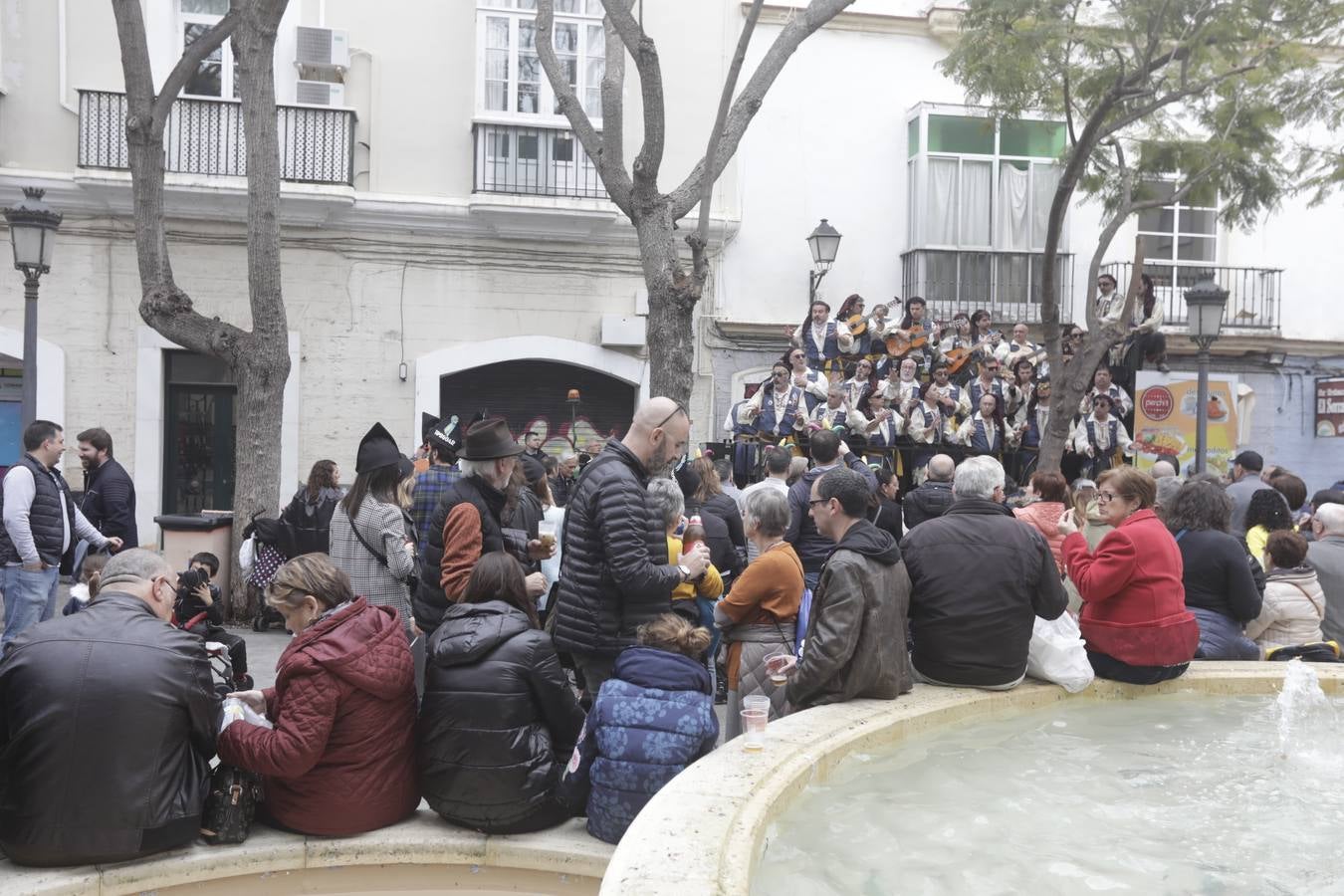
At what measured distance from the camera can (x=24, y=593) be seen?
8.15 m

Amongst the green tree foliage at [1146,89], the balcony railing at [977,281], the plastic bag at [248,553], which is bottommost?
the plastic bag at [248,553]

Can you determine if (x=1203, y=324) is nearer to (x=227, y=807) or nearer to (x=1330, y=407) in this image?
(x=1330, y=407)

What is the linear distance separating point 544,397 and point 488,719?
12.4 meters

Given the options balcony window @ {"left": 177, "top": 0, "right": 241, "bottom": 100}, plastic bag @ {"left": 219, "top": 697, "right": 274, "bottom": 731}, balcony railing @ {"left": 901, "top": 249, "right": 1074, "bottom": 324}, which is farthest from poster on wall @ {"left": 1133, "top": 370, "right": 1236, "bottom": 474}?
plastic bag @ {"left": 219, "top": 697, "right": 274, "bottom": 731}

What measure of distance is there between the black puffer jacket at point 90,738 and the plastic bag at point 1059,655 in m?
3.69

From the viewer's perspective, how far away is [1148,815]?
4.46 meters

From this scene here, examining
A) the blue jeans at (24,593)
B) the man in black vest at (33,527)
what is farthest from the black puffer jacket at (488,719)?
the blue jeans at (24,593)

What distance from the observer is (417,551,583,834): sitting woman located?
4.29 metres

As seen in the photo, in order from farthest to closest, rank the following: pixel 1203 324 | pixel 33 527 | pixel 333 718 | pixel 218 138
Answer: pixel 218 138 → pixel 1203 324 → pixel 33 527 → pixel 333 718

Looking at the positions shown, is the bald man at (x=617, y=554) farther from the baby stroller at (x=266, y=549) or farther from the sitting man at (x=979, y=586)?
the baby stroller at (x=266, y=549)

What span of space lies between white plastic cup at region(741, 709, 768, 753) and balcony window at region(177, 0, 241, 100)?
13.7 metres

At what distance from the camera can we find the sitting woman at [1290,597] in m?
6.72

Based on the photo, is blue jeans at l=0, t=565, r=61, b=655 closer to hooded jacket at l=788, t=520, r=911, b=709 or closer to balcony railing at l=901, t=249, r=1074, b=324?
hooded jacket at l=788, t=520, r=911, b=709

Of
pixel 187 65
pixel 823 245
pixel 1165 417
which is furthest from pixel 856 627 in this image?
pixel 1165 417
